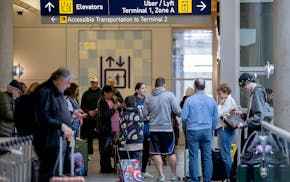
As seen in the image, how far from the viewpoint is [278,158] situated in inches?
311

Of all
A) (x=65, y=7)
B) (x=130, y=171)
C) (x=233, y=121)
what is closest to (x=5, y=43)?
(x=65, y=7)

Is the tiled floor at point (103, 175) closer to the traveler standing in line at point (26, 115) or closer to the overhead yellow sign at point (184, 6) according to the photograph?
the overhead yellow sign at point (184, 6)

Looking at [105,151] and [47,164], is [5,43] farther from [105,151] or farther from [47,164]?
[47,164]

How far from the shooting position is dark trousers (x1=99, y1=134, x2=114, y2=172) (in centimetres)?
1300

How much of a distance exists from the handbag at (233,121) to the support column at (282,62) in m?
0.64

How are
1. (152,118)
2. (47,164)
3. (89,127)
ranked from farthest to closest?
(89,127) < (152,118) < (47,164)

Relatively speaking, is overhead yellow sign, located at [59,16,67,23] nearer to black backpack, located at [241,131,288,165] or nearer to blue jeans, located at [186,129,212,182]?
blue jeans, located at [186,129,212,182]

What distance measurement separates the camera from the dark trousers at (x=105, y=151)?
13000 millimetres

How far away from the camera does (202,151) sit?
438 inches

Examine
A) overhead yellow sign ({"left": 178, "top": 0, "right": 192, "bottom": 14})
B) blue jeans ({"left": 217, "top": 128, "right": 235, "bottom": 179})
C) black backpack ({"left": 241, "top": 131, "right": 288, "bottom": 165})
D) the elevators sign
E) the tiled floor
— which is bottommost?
the tiled floor

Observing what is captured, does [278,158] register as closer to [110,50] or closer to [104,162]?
[104,162]

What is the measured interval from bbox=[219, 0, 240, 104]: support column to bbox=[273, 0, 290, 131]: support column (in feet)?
6.22

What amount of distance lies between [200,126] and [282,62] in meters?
1.65

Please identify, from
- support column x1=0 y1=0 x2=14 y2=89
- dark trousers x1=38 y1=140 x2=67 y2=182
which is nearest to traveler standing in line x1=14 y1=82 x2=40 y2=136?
dark trousers x1=38 y1=140 x2=67 y2=182
